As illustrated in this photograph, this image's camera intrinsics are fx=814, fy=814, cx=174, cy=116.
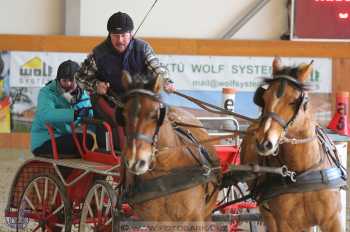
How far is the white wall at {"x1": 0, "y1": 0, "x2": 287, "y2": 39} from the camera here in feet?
41.0

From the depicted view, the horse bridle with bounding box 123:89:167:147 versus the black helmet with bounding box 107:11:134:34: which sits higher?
the black helmet with bounding box 107:11:134:34

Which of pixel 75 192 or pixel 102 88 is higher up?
pixel 102 88

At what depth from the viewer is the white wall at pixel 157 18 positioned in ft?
41.0

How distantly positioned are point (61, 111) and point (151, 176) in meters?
1.50

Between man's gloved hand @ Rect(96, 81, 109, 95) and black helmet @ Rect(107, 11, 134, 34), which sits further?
black helmet @ Rect(107, 11, 134, 34)

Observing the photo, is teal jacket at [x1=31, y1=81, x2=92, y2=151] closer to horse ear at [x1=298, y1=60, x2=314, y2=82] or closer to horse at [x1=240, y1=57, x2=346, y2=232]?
horse at [x1=240, y1=57, x2=346, y2=232]

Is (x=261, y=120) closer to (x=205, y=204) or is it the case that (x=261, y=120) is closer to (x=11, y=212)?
(x=205, y=204)

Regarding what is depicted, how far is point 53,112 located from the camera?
5469mm

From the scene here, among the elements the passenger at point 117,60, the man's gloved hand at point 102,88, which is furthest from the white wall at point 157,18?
the man's gloved hand at point 102,88

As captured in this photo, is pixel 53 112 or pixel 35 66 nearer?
pixel 53 112

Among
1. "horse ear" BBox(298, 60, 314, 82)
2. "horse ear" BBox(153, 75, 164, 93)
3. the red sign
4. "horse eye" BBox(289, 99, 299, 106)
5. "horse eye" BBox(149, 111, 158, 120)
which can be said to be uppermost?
the red sign

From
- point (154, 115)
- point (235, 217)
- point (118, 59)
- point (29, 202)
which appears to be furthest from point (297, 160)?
point (29, 202)

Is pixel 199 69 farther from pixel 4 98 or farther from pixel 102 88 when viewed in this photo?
pixel 102 88

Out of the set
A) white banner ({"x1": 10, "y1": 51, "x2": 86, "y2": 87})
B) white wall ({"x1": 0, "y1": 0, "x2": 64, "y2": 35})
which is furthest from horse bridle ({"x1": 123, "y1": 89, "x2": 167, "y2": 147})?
white wall ({"x1": 0, "y1": 0, "x2": 64, "y2": 35})
